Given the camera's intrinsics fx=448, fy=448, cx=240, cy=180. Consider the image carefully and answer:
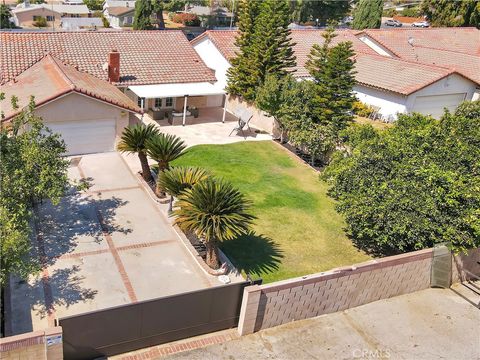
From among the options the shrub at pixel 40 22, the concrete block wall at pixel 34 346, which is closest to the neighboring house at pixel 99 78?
the concrete block wall at pixel 34 346

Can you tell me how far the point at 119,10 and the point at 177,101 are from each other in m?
70.2

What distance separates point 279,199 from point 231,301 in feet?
34.1

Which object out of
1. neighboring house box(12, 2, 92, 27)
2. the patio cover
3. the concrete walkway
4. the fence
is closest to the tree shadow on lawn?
the concrete walkway

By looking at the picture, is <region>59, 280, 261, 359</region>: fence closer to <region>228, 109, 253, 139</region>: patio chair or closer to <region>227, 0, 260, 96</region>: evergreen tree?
<region>228, 109, 253, 139</region>: patio chair

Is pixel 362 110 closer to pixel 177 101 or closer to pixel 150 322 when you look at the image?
pixel 177 101

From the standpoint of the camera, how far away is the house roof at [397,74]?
37.8 meters

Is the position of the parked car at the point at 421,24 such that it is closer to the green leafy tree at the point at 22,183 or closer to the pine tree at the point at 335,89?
the pine tree at the point at 335,89

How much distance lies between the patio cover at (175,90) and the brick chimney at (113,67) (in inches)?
49.9

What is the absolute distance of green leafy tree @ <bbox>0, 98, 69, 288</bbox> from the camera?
11.9 metres

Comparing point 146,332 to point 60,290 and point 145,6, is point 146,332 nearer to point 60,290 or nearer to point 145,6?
point 60,290

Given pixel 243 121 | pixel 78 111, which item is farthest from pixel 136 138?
pixel 243 121

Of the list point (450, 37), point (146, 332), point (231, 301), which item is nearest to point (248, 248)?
point (231, 301)

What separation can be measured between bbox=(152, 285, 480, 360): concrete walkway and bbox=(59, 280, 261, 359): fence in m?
0.64

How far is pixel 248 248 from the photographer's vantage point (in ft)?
62.5
